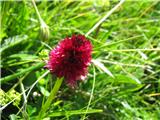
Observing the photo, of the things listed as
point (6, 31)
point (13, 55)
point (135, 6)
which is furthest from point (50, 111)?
point (135, 6)

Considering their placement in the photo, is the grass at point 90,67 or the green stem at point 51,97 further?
the grass at point 90,67

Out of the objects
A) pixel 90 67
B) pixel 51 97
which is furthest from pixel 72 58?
pixel 90 67

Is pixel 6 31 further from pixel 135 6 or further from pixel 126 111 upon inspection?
pixel 135 6

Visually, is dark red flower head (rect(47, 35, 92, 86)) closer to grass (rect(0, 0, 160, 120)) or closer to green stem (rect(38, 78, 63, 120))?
green stem (rect(38, 78, 63, 120))

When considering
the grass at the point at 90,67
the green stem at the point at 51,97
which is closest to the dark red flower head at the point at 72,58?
the green stem at the point at 51,97

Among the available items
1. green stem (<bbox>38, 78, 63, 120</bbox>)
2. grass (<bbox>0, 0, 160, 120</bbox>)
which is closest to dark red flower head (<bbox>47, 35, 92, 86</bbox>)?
green stem (<bbox>38, 78, 63, 120</bbox>)

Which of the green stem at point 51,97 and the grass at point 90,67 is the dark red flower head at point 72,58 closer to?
the green stem at point 51,97

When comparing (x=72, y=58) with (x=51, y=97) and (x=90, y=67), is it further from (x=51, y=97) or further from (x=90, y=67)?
(x=90, y=67)
